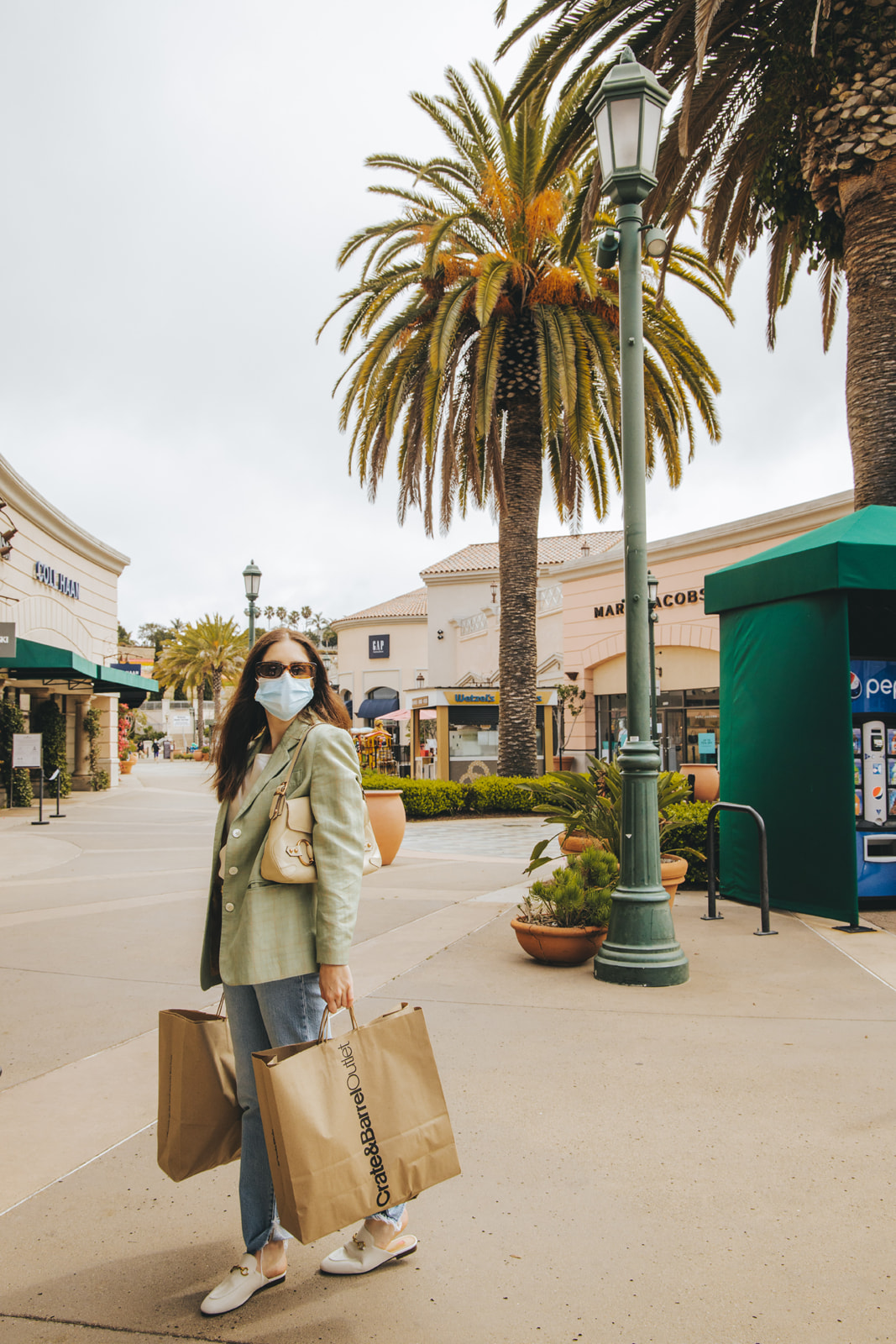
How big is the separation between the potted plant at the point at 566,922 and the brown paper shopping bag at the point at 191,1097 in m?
4.03

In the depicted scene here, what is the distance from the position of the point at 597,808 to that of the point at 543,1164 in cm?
442

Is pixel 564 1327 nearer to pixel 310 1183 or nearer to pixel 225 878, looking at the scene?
pixel 310 1183

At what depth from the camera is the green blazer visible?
2686 millimetres

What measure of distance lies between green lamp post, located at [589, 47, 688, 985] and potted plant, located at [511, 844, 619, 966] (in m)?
0.28

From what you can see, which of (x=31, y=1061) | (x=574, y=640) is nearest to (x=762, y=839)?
(x=31, y=1061)

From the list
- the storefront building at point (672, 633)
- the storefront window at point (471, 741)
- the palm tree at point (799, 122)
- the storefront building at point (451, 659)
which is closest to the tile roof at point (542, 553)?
the storefront building at point (451, 659)

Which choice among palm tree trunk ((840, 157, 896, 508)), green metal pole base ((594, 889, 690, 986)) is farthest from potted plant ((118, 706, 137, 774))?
green metal pole base ((594, 889, 690, 986))

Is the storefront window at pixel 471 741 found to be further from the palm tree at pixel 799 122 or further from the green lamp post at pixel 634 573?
the green lamp post at pixel 634 573

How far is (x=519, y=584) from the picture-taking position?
19.3 metres

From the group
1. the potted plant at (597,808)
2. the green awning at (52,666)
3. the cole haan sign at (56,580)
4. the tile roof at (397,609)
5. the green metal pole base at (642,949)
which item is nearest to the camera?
the green metal pole base at (642,949)

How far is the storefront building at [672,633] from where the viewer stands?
25828mm

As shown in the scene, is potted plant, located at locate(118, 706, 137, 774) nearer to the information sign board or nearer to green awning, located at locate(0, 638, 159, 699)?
green awning, located at locate(0, 638, 159, 699)

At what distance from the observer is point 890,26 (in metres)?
9.29

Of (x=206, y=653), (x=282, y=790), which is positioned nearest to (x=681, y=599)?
(x=282, y=790)
